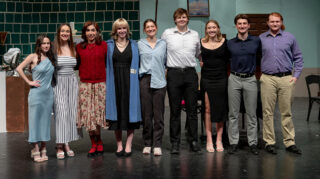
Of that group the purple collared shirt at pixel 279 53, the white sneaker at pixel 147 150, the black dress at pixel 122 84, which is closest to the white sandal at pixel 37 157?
the black dress at pixel 122 84

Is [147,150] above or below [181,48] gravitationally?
below

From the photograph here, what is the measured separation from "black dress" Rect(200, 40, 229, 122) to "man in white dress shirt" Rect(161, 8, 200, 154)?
0.44 ft

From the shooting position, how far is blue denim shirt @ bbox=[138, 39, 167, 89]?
4324 millimetres

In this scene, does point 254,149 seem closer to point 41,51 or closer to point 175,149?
point 175,149

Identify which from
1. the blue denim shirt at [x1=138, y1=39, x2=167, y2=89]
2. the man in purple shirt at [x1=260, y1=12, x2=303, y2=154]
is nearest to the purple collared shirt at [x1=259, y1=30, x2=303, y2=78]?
the man in purple shirt at [x1=260, y1=12, x2=303, y2=154]

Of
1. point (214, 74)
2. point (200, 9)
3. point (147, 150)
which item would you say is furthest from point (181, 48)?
point (200, 9)

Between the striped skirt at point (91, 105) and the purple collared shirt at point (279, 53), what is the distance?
1.78m

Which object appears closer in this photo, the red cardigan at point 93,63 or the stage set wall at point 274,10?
the red cardigan at point 93,63

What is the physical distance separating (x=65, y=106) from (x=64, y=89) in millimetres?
180

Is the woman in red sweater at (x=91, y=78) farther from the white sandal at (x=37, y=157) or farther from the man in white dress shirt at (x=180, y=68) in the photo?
the man in white dress shirt at (x=180, y=68)

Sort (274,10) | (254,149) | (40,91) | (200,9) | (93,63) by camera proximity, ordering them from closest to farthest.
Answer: (40,91) → (93,63) → (254,149) → (200,9) → (274,10)

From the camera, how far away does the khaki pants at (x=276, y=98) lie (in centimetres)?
441

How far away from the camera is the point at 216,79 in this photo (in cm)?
449

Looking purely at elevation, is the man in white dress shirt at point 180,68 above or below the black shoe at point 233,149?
above
